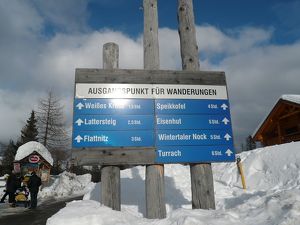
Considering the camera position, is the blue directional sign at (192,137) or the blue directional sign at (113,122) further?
the blue directional sign at (192,137)

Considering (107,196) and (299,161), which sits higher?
(299,161)

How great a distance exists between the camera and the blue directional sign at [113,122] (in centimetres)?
646

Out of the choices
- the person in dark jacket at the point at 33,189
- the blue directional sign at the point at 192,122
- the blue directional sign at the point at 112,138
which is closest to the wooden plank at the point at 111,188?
the blue directional sign at the point at 112,138

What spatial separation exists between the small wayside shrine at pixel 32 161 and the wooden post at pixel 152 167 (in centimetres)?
1986

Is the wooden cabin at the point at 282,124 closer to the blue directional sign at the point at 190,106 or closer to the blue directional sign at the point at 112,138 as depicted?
the blue directional sign at the point at 190,106

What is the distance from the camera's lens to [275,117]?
2334 centimetres

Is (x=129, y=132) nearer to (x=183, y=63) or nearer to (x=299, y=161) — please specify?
(x=183, y=63)

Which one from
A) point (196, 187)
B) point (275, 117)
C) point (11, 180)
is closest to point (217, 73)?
point (196, 187)

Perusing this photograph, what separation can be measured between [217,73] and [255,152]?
30.4ft

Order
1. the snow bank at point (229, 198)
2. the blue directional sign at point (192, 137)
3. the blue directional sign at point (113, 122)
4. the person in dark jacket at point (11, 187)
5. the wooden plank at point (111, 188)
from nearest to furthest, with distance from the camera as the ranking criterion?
the snow bank at point (229, 198), the wooden plank at point (111, 188), the blue directional sign at point (113, 122), the blue directional sign at point (192, 137), the person in dark jacket at point (11, 187)

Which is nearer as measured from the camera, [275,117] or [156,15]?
[156,15]

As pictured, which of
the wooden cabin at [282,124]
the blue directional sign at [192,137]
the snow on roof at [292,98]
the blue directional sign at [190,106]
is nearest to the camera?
the blue directional sign at [192,137]

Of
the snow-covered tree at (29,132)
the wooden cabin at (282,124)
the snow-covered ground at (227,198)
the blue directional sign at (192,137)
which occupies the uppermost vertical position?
the snow-covered tree at (29,132)

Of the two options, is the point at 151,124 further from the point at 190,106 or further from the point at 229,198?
the point at 229,198
